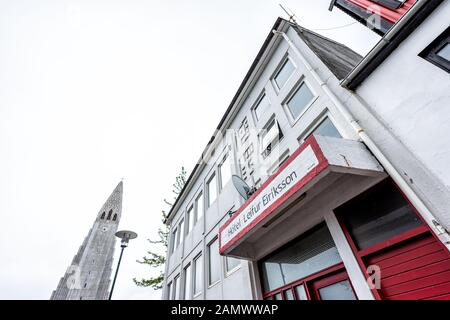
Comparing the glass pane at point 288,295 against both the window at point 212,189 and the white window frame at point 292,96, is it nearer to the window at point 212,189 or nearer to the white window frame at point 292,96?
the white window frame at point 292,96

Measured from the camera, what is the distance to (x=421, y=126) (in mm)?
3850

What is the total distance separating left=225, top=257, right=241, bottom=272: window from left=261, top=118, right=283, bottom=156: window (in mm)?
3747

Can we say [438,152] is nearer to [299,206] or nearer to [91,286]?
[299,206]

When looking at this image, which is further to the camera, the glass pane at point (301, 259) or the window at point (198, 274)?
the window at point (198, 274)

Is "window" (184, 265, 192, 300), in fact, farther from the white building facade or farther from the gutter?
the gutter

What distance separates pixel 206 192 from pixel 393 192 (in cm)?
923

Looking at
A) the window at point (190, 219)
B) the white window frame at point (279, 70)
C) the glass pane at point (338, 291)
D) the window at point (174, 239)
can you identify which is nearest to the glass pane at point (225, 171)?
the window at point (190, 219)

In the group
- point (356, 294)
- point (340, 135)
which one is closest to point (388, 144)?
point (340, 135)

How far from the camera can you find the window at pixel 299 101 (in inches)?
264

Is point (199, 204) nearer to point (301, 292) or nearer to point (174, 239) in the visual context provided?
point (174, 239)

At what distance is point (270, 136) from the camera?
7594 mm

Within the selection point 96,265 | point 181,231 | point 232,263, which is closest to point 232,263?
point 232,263

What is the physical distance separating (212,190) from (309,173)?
27.7 feet

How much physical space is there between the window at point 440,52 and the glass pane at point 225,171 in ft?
24.3
